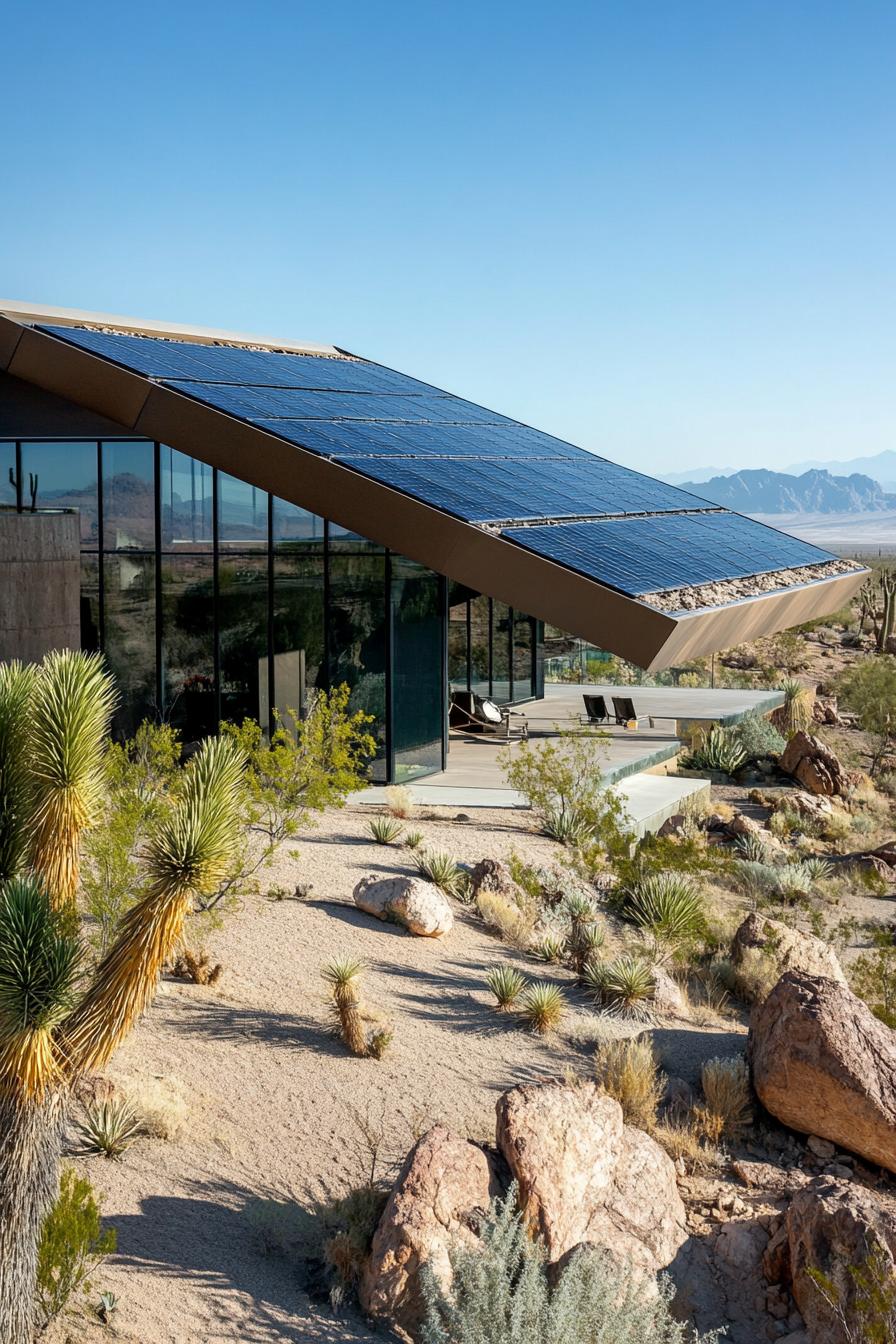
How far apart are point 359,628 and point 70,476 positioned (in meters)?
4.73

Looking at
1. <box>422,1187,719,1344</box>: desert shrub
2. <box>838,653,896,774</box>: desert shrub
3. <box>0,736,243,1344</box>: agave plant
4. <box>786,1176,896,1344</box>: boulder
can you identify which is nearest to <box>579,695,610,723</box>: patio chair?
<box>838,653,896,774</box>: desert shrub

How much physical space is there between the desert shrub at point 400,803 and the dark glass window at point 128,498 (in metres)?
5.05

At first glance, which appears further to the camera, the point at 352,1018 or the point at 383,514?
the point at 383,514

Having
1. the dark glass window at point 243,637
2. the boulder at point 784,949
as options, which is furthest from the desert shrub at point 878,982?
the dark glass window at point 243,637

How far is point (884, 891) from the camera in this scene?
18.8 meters

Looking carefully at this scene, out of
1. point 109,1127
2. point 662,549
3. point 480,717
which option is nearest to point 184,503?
point 480,717

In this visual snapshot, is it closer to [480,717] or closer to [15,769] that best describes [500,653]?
[480,717]

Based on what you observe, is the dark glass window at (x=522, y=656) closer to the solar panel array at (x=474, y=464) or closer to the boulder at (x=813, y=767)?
the solar panel array at (x=474, y=464)

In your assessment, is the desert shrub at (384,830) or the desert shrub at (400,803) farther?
the desert shrub at (400,803)

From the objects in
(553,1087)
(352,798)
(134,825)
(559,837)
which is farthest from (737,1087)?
(352,798)

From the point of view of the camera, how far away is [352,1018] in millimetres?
10617

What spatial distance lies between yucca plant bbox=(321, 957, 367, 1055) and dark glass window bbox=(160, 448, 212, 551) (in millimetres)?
9349

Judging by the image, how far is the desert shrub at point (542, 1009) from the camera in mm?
11625

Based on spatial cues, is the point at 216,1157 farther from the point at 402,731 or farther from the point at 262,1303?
the point at 402,731
